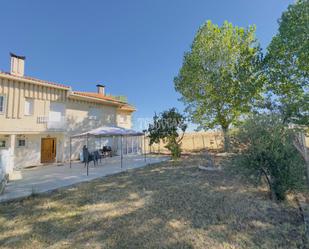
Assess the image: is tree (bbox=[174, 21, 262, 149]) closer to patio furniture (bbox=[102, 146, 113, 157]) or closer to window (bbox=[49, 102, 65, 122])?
patio furniture (bbox=[102, 146, 113, 157])

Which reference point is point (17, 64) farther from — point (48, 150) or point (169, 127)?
point (169, 127)

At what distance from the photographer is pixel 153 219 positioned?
16.5 feet

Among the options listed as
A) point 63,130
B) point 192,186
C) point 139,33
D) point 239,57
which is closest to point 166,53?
point 139,33

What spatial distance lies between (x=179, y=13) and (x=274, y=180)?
15623mm

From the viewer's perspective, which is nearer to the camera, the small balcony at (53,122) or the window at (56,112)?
the small balcony at (53,122)

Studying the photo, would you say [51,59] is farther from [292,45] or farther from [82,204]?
[292,45]

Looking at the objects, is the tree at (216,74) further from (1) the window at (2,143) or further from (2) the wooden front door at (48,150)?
(1) the window at (2,143)

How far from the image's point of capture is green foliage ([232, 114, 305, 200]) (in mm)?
5973

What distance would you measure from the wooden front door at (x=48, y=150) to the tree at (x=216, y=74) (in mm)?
14377

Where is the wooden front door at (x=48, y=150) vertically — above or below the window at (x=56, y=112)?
below

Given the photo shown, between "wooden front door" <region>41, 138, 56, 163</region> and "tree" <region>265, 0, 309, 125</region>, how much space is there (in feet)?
59.0

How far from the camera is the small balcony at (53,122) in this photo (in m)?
14.4

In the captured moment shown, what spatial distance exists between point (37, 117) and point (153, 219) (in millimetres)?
13621

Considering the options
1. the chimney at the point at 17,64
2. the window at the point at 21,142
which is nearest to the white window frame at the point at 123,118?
the window at the point at 21,142
